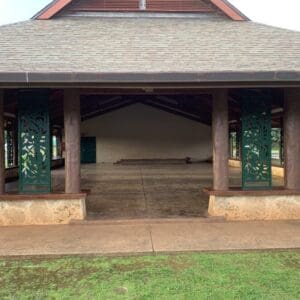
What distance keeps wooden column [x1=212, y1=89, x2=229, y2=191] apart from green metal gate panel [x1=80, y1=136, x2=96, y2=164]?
59.2ft

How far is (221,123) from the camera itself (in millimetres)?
6914

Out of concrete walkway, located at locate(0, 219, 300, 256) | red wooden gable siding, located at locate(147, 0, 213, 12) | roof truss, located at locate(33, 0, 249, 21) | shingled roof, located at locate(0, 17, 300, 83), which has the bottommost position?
concrete walkway, located at locate(0, 219, 300, 256)

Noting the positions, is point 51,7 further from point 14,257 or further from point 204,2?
point 14,257

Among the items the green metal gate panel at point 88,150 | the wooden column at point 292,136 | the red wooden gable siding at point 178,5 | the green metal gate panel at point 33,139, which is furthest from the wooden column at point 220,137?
the green metal gate panel at point 88,150

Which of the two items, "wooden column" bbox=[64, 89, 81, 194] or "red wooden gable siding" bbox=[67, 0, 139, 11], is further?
"red wooden gable siding" bbox=[67, 0, 139, 11]

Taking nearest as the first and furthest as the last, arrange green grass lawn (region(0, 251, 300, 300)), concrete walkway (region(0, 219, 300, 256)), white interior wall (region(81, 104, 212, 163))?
green grass lawn (region(0, 251, 300, 300)), concrete walkway (region(0, 219, 300, 256)), white interior wall (region(81, 104, 212, 163))

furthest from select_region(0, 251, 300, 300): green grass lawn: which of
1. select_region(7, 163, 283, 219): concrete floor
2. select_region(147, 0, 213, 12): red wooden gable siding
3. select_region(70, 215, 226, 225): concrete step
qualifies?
select_region(147, 0, 213, 12): red wooden gable siding

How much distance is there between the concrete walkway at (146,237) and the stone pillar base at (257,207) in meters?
0.28

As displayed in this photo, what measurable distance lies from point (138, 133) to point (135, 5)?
49.3 feet

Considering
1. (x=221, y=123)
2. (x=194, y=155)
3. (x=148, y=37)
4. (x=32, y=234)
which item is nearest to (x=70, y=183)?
(x=32, y=234)

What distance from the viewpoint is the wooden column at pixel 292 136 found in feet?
22.5

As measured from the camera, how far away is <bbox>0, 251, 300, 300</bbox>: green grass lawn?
370 cm

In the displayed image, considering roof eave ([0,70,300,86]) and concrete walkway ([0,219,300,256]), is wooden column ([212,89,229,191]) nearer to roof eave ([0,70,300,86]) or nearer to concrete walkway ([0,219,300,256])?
concrete walkway ([0,219,300,256])

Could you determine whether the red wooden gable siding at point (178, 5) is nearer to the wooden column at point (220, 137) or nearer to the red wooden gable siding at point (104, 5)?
the red wooden gable siding at point (104, 5)
